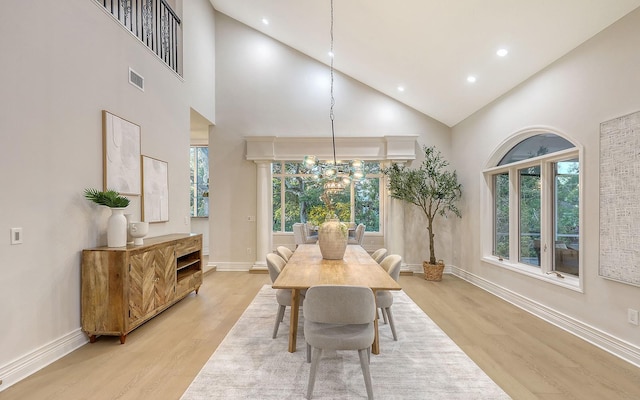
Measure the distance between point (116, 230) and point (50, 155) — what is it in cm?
86

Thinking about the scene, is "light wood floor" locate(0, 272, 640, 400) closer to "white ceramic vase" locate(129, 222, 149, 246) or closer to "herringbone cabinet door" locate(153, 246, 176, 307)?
"herringbone cabinet door" locate(153, 246, 176, 307)

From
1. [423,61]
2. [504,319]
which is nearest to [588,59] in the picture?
[423,61]

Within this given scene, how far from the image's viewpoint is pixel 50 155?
8.25ft

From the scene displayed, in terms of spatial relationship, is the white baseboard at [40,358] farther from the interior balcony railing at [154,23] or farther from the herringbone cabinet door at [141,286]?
the interior balcony railing at [154,23]

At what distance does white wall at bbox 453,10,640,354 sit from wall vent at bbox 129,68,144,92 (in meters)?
4.91

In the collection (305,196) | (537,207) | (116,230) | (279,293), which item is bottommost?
(279,293)

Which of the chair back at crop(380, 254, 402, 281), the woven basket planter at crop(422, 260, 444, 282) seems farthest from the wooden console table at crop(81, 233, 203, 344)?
the woven basket planter at crop(422, 260, 444, 282)

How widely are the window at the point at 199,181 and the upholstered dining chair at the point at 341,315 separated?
23.1 feet

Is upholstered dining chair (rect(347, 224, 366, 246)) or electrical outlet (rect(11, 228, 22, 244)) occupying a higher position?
electrical outlet (rect(11, 228, 22, 244))

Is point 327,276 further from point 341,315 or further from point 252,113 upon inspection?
point 252,113

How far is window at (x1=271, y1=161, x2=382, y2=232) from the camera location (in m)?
7.38

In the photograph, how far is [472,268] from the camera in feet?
17.0

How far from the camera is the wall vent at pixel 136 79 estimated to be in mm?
3545

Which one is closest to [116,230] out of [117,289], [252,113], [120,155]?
[117,289]
